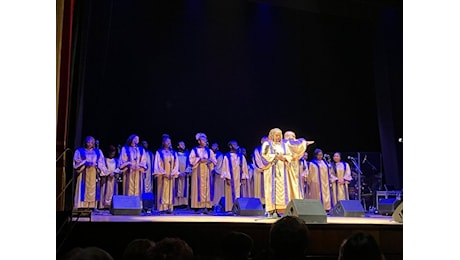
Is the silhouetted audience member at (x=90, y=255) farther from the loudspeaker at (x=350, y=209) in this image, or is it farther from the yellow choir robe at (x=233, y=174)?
the yellow choir robe at (x=233, y=174)

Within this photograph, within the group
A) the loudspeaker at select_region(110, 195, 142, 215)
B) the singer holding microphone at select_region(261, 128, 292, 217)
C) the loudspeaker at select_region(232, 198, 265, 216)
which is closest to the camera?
the loudspeaker at select_region(110, 195, 142, 215)

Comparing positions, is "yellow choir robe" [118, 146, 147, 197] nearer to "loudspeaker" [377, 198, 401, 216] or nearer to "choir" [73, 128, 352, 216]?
"choir" [73, 128, 352, 216]

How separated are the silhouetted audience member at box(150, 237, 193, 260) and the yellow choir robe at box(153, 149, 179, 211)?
5.95m

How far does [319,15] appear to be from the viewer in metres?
11.1

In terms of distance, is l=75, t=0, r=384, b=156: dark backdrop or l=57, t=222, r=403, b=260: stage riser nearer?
l=57, t=222, r=403, b=260: stage riser

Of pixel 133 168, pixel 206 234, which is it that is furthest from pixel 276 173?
pixel 133 168

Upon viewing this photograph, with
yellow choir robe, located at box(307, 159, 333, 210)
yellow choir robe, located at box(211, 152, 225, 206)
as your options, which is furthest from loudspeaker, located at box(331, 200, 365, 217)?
yellow choir robe, located at box(211, 152, 225, 206)

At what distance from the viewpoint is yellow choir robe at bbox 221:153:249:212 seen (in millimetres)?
9117

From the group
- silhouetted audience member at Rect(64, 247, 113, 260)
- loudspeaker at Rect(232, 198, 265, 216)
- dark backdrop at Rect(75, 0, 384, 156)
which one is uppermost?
dark backdrop at Rect(75, 0, 384, 156)

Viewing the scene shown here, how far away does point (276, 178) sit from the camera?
6.99 metres
